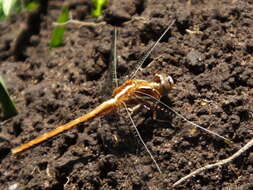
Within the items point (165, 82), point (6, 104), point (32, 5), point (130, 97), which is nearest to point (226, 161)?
point (165, 82)

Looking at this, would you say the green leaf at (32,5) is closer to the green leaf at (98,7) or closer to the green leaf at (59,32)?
the green leaf at (59,32)

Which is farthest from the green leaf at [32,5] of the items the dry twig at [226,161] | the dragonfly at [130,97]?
the dry twig at [226,161]

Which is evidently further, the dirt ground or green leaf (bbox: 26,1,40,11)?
green leaf (bbox: 26,1,40,11)

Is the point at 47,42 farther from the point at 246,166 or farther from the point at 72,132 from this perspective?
the point at 246,166

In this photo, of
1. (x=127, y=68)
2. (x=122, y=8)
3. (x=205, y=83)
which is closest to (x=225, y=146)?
(x=205, y=83)

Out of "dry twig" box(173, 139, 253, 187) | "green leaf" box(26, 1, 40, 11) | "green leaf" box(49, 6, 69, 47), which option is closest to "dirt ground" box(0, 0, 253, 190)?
"dry twig" box(173, 139, 253, 187)

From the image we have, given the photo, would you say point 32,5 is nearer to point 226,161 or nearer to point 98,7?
point 98,7

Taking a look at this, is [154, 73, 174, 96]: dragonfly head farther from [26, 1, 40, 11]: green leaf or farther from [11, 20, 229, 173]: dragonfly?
[26, 1, 40, 11]: green leaf
